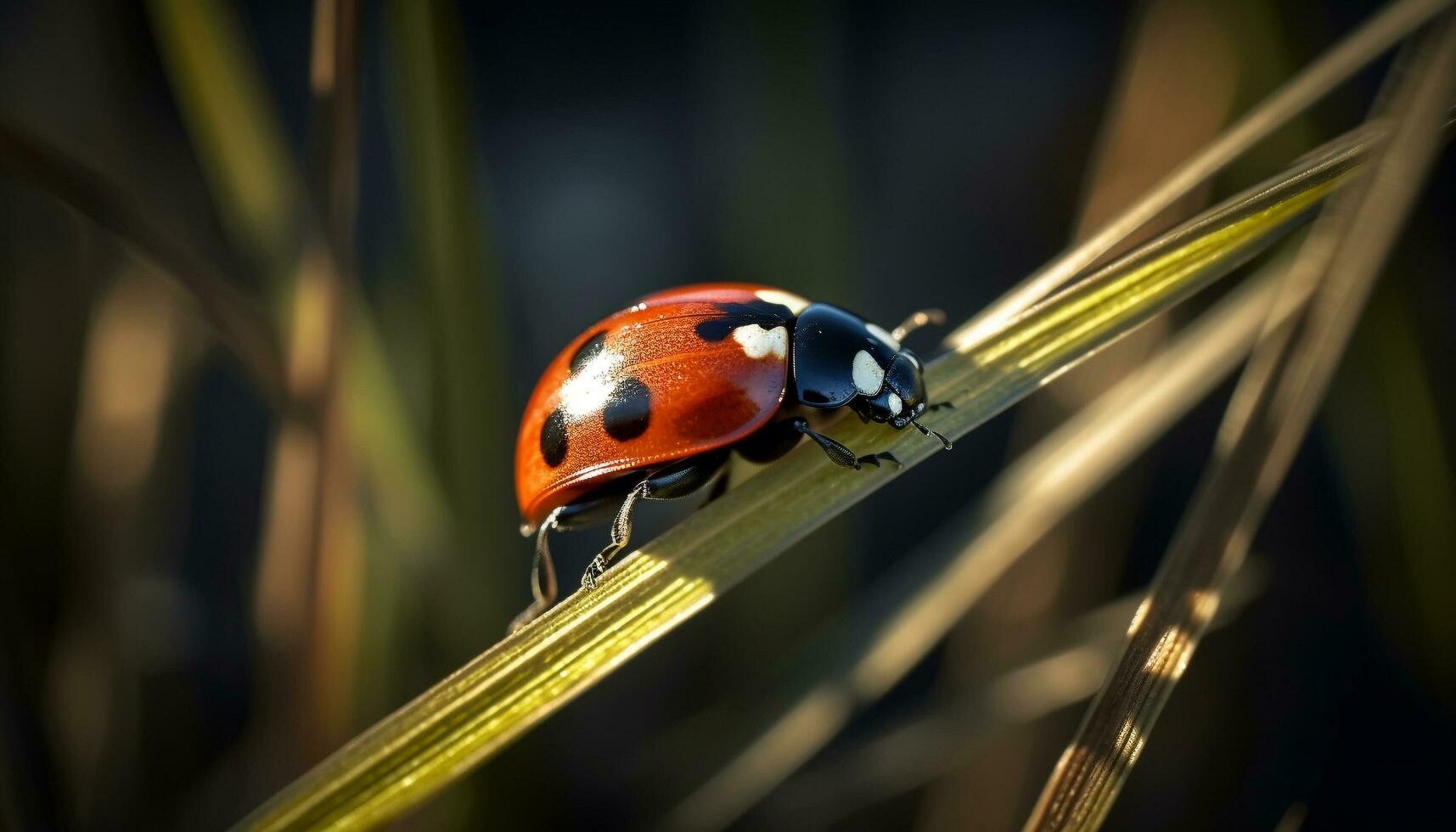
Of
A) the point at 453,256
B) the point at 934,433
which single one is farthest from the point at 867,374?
the point at 453,256

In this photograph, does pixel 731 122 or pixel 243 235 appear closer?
pixel 243 235

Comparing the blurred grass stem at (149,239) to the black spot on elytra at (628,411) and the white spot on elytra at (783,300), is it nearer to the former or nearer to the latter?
the black spot on elytra at (628,411)

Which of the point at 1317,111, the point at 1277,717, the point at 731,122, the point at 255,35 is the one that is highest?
the point at 1317,111

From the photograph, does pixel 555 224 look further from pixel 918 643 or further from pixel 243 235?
pixel 918 643

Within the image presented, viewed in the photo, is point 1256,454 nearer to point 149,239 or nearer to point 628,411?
point 628,411

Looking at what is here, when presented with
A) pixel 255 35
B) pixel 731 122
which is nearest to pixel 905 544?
pixel 731 122

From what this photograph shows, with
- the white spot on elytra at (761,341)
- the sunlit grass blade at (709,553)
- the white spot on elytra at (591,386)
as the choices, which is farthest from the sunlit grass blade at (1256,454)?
the white spot on elytra at (591,386)
